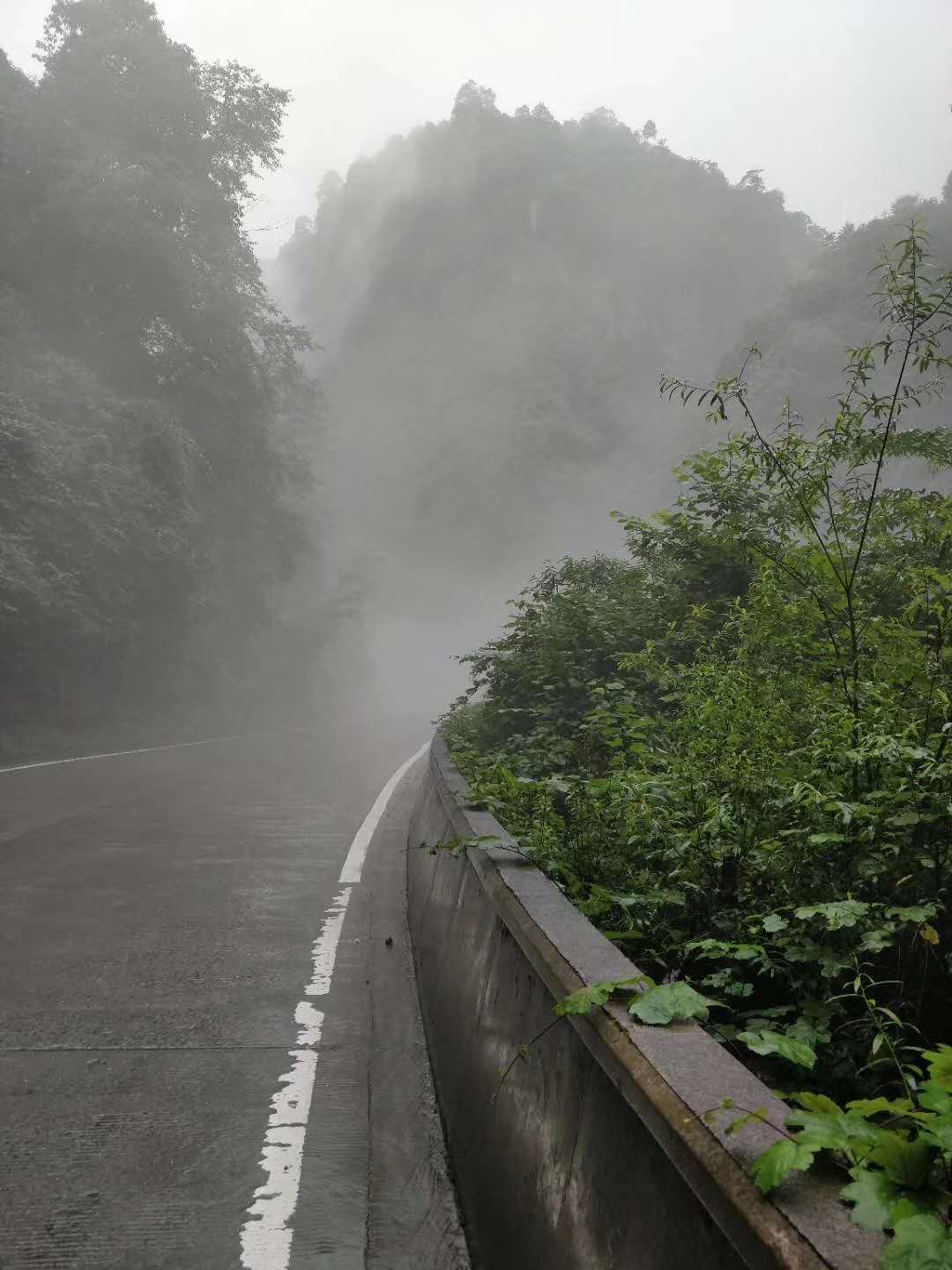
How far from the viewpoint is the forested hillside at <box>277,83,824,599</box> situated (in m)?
130

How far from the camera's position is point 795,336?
85875mm

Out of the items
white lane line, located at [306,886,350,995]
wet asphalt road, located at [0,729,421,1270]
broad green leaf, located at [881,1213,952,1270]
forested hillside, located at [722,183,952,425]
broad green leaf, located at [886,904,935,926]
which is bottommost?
wet asphalt road, located at [0,729,421,1270]

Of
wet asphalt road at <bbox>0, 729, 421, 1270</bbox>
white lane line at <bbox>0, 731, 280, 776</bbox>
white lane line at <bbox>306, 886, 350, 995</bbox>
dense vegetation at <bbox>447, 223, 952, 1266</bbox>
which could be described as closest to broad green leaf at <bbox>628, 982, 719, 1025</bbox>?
dense vegetation at <bbox>447, 223, 952, 1266</bbox>

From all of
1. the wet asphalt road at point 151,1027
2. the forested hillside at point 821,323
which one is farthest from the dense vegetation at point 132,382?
the forested hillside at point 821,323

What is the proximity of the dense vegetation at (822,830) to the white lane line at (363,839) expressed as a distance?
2124 mm

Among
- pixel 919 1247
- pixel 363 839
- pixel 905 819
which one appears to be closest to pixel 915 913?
pixel 905 819

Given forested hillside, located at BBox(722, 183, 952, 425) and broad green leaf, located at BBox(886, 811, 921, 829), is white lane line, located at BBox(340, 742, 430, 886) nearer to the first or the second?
broad green leaf, located at BBox(886, 811, 921, 829)

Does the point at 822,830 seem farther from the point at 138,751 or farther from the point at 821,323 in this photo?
the point at 821,323

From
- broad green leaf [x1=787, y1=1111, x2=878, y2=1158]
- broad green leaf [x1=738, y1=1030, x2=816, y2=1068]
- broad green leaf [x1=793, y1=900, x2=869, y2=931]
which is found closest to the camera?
broad green leaf [x1=787, y1=1111, x2=878, y2=1158]

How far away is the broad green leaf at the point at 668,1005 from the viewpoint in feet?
9.23

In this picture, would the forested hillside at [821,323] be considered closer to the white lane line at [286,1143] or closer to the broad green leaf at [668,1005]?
the white lane line at [286,1143]

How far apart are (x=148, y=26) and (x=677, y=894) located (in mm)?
36178

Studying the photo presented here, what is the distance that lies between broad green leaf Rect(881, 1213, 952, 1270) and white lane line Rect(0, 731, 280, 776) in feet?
56.0

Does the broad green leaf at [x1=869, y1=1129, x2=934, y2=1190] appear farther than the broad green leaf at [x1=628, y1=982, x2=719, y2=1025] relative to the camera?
No
